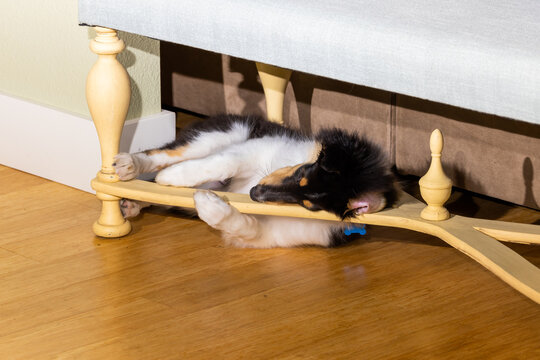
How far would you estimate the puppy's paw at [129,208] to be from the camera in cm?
211

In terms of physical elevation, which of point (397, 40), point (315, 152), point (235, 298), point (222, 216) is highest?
point (397, 40)

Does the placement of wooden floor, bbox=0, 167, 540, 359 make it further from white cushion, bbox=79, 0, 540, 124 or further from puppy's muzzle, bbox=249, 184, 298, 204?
white cushion, bbox=79, 0, 540, 124

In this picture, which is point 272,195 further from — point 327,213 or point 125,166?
point 125,166

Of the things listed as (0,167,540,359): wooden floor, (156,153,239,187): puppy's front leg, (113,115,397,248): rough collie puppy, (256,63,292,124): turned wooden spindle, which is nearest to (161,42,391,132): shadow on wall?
(256,63,292,124): turned wooden spindle

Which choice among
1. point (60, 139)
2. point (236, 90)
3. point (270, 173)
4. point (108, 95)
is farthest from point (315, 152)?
point (236, 90)

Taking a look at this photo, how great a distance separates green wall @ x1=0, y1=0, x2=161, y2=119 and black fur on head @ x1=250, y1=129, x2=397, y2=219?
2.38 feet

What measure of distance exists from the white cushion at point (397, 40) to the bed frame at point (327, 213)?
0.79 feet

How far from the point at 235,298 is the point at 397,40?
25.4 inches

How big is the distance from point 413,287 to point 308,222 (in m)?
0.30

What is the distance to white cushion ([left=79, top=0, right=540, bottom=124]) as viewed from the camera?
1.32 m

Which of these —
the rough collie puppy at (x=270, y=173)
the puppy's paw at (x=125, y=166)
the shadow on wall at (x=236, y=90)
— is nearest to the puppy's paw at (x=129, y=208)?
the rough collie puppy at (x=270, y=173)

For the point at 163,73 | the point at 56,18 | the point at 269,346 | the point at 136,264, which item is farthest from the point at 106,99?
the point at 163,73

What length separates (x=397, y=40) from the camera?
141cm

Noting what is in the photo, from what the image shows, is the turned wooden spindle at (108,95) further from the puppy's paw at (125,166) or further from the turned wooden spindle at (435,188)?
the turned wooden spindle at (435,188)
